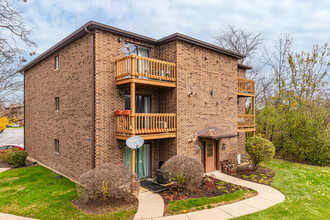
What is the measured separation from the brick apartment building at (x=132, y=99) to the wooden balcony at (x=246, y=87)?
59 centimetres

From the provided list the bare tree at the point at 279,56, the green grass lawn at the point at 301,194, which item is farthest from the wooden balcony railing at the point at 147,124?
the bare tree at the point at 279,56

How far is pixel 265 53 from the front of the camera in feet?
77.8

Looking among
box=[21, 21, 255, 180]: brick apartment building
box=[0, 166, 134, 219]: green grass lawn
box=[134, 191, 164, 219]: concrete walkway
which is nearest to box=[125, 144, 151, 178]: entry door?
box=[21, 21, 255, 180]: brick apartment building

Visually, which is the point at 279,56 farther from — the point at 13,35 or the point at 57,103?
the point at 13,35

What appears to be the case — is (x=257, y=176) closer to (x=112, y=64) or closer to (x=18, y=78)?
(x=112, y=64)

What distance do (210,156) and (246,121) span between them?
16.8ft

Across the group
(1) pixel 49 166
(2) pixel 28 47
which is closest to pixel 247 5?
(2) pixel 28 47

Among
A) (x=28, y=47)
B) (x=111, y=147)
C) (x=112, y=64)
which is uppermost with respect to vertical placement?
(x=28, y=47)

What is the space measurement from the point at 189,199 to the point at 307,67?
50.4 ft

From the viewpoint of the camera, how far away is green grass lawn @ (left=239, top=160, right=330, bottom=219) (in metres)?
6.51

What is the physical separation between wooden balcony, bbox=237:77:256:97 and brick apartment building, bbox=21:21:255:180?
587 mm

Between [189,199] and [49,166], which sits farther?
[49,166]

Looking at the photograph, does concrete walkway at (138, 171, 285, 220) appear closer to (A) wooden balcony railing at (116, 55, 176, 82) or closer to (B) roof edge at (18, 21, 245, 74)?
(A) wooden balcony railing at (116, 55, 176, 82)

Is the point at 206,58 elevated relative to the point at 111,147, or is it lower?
elevated
